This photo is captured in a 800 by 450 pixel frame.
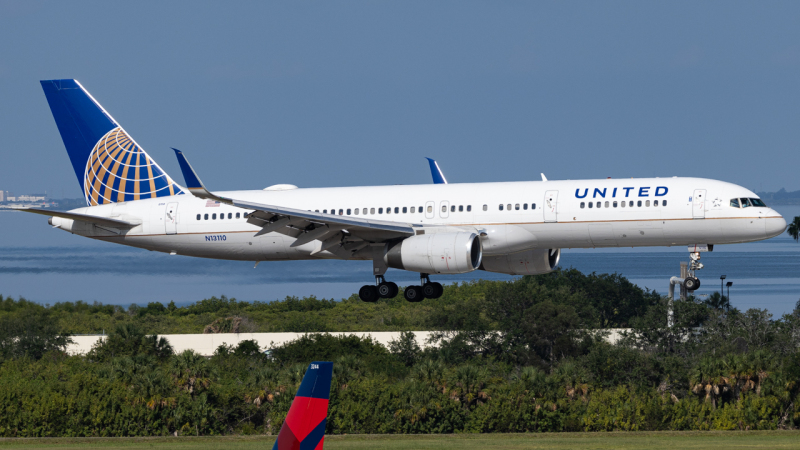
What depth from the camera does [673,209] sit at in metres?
36.1

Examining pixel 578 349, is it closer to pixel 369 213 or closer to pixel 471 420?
pixel 471 420

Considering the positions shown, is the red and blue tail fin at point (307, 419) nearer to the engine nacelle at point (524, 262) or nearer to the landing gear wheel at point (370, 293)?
the landing gear wheel at point (370, 293)

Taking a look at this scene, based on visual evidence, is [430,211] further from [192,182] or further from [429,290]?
[192,182]

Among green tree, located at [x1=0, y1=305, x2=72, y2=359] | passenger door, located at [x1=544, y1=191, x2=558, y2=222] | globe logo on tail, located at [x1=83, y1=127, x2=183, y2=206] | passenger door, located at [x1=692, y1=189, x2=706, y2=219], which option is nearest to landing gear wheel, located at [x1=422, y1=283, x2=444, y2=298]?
passenger door, located at [x1=544, y1=191, x2=558, y2=222]

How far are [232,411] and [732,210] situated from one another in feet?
182

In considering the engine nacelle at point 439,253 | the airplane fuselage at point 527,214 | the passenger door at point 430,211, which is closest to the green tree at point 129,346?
the airplane fuselage at point 527,214

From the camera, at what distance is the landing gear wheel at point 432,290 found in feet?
127

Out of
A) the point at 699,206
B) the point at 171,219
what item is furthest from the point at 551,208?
the point at 171,219

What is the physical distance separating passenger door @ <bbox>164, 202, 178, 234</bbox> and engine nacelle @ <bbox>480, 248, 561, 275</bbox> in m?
13.3

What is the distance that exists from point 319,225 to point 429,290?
16.4ft

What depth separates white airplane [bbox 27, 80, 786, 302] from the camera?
36125mm

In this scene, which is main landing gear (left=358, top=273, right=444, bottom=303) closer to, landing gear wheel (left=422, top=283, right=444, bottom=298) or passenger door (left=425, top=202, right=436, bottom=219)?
landing gear wheel (left=422, top=283, right=444, bottom=298)

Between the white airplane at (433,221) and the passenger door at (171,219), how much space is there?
1.7 inches

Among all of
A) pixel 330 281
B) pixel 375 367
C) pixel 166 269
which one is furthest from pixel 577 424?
pixel 330 281
